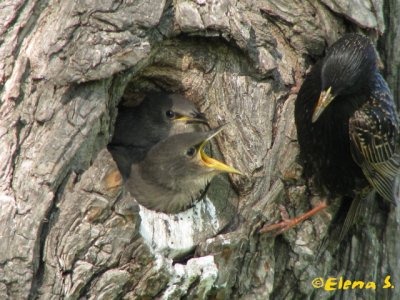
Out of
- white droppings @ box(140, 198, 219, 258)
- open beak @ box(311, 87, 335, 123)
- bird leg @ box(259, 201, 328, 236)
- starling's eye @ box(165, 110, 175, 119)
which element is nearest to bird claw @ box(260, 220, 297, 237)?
bird leg @ box(259, 201, 328, 236)

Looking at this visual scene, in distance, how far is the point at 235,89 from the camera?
5.18 metres

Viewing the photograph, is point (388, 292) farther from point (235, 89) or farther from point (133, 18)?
point (133, 18)

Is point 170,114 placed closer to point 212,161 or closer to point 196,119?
point 196,119

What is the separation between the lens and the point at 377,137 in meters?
5.32

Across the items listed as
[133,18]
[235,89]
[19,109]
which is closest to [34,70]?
[19,109]

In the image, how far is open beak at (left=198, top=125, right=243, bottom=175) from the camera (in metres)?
5.05

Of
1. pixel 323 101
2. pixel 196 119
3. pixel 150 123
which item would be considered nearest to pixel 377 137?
pixel 323 101

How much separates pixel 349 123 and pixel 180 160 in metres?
1.32

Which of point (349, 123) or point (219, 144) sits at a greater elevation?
point (349, 123)

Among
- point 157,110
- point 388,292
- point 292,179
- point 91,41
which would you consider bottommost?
point 388,292

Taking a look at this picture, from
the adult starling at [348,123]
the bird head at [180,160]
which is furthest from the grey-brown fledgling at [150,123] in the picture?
the adult starling at [348,123]

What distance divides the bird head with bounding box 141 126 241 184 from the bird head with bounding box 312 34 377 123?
3.34ft

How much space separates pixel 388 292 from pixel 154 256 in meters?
2.05

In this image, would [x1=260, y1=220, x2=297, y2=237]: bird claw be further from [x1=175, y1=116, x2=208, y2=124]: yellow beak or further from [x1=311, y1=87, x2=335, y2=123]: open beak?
[x1=175, y1=116, x2=208, y2=124]: yellow beak
